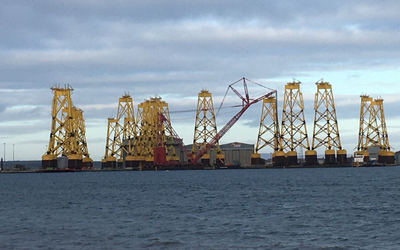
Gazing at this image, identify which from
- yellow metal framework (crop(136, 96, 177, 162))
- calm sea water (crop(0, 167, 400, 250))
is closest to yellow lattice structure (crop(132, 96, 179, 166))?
yellow metal framework (crop(136, 96, 177, 162))

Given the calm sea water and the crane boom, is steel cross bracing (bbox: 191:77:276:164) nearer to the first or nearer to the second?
the crane boom

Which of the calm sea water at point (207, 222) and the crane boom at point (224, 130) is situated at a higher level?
the crane boom at point (224, 130)

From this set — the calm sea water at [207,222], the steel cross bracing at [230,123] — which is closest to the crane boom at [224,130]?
the steel cross bracing at [230,123]

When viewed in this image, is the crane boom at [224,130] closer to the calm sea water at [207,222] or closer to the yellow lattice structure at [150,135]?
the yellow lattice structure at [150,135]

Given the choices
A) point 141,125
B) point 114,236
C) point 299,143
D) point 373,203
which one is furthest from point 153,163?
point 114,236

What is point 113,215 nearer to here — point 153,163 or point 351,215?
point 351,215

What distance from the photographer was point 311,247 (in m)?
30.8

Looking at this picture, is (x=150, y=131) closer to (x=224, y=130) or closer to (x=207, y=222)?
(x=224, y=130)

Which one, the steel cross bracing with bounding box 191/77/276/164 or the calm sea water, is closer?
the calm sea water

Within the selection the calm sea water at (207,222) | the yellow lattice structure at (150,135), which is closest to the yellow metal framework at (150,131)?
the yellow lattice structure at (150,135)

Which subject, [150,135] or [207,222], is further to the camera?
[150,135]

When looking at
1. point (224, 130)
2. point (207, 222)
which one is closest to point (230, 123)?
point (224, 130)

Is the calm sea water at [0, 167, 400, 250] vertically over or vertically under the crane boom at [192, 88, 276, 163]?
under

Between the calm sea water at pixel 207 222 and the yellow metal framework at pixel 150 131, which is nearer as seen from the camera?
the calm sea water at pixel 207 222
